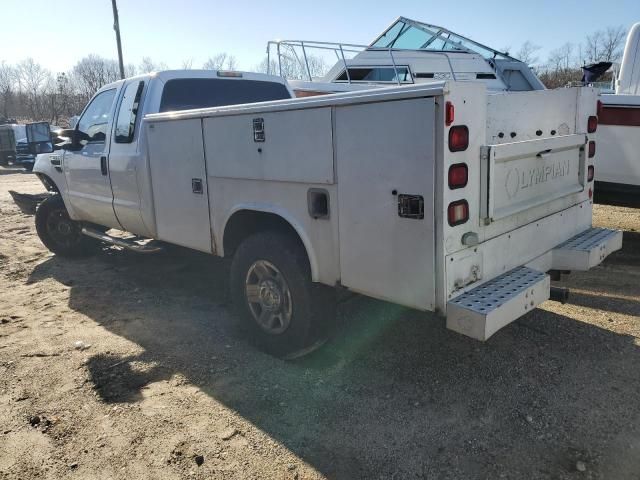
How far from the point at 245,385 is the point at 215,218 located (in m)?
1.37

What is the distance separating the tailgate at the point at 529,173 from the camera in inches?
120

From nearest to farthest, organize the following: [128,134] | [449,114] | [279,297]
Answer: [449,114]
[279,297]
[128,134]

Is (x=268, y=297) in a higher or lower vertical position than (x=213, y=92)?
lower

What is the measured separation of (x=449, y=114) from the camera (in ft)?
8.90

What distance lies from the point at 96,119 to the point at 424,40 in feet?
20.8

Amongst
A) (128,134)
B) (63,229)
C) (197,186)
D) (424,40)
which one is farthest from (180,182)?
(424,40)

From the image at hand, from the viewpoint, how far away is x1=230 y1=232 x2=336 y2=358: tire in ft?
12.2

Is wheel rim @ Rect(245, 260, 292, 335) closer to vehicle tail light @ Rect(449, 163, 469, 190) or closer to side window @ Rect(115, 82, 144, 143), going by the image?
vehicle tail light @ Rect(449, 163, 469, 190)

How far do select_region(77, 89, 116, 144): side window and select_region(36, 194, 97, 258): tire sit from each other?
1.45m

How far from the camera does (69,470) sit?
288 centimetres

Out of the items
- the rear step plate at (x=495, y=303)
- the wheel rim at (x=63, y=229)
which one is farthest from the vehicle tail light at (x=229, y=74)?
the rear step plate at (x=495, y=303)

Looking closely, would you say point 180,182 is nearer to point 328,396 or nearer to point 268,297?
point 268,297

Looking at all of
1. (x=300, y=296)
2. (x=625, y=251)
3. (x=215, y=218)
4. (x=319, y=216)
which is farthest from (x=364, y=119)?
(x=625, y=251)

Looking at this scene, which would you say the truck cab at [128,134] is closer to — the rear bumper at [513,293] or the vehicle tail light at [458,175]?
the vehicle tail light at [458,175]
